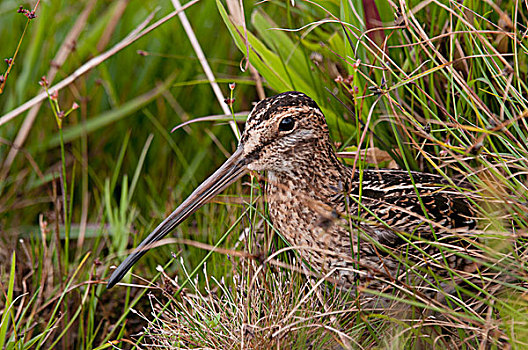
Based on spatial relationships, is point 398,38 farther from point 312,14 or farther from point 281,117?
point 281,117

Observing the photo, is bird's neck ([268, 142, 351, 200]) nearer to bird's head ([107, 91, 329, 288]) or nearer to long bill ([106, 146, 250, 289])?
bird's head ([107, 91, 329, 288])

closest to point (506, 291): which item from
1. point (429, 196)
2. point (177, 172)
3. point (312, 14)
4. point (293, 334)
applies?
point (429, 196)

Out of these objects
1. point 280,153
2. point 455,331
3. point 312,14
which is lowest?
point 455,331

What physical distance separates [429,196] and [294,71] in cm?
77

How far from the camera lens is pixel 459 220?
2.26 meters

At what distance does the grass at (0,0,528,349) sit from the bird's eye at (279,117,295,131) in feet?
→ 0.59

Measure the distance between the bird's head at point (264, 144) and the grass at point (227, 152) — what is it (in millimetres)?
87

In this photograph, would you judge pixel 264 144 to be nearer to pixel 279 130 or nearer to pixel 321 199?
pixel 279 130

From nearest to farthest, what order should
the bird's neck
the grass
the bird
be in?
the grass → the bird → the bird's neck

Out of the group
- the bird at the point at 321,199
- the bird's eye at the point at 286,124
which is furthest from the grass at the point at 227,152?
the bird's eye at the point at 286,124

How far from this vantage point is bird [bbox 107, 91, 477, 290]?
2.21 m

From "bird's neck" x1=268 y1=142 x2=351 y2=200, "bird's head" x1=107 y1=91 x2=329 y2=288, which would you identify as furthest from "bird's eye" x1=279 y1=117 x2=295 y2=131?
"bird's neck" x1=268 y1=142 x2=351 y2=200

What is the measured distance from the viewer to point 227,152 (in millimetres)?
3074

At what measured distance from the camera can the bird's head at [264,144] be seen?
227 centimetres
